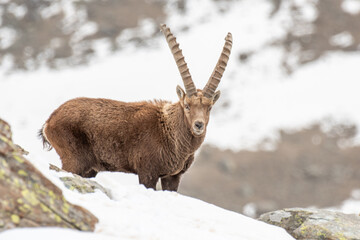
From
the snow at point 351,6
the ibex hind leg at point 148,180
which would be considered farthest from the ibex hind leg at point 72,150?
the snow at point 351,6

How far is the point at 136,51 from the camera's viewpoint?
4156 cm

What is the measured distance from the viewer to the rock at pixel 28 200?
533cm

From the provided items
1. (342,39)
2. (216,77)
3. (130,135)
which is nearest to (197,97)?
(216,77)

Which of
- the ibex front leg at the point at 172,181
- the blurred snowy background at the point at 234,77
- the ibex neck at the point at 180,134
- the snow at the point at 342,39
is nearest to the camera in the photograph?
the ibex neck at the point at 180,134

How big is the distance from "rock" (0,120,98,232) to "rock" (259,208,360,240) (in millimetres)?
4162

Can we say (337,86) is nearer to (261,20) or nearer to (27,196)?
(261,20)

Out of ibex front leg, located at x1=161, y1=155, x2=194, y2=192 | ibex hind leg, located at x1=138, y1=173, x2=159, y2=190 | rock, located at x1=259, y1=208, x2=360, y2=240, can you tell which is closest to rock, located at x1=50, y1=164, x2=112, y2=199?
ibex hind leg, located at x1=138, y1=173, x2=159, y2=190

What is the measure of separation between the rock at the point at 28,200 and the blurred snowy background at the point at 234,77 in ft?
51.8

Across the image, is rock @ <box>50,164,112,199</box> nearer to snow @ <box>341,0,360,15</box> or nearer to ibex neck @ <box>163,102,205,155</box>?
ibex neck @ <box>163,102,205,155</box>

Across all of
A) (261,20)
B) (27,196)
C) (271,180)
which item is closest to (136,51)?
(261,20)

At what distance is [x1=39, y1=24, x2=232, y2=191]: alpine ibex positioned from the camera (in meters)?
9.56

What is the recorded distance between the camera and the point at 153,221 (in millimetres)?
6410

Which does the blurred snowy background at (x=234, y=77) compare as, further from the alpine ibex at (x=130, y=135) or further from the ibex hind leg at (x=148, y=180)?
the ibex hind leg at (x=148, y=180)

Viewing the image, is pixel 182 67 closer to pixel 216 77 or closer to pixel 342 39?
pixel 216 77
